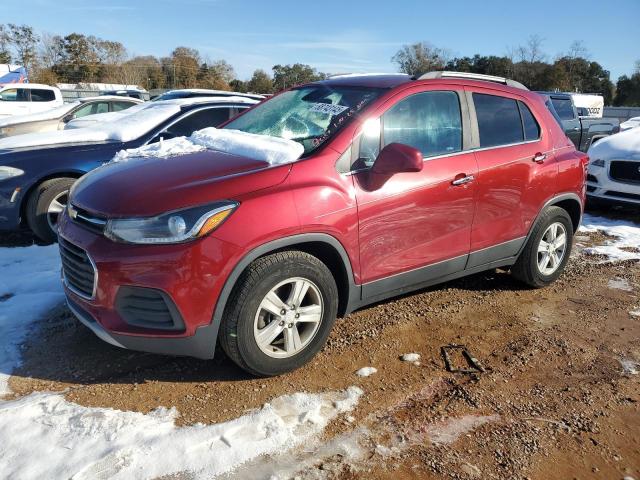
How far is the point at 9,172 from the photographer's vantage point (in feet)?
17.4

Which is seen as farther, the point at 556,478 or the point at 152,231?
the point at 152,231

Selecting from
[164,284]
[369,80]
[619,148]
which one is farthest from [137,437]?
[619,148]

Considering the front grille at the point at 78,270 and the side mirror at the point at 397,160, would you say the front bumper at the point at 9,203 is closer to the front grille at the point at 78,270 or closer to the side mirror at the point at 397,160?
the front grille at the point at 78,270

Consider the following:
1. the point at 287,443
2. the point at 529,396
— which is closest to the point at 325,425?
the point at 287,443

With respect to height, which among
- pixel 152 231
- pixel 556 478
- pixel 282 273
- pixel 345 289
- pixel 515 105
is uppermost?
pixel 515 105

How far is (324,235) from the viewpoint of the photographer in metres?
3.01

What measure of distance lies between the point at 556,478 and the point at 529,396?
2.23ft

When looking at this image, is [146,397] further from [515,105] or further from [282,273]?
[515,105]

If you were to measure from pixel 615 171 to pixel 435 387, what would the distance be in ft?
19.6

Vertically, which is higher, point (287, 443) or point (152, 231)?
point (152, 231)

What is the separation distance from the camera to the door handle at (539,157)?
4.23m

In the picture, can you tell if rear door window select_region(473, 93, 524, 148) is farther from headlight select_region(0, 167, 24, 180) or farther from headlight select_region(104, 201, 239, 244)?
headlight select_region(0, 167, 24, 180)

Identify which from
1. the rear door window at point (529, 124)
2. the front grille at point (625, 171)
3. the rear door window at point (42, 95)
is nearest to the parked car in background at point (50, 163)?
the rear door window at point (529, 124)

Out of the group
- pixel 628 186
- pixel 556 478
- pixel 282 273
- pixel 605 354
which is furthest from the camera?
pixel 628 186
